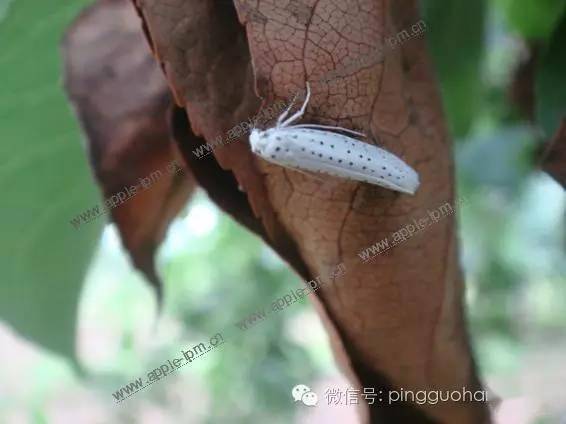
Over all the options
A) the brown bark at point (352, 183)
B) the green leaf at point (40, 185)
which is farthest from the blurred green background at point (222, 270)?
the brown bark at point (352, 183)

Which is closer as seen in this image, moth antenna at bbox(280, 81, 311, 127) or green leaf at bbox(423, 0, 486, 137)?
moth antenna at bbox(280, 81, 311, 127)

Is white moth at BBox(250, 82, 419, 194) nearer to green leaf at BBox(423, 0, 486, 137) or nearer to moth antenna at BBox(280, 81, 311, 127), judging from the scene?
moth antenna at BBox(280, 81, 311, 127)

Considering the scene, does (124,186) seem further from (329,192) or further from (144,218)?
(329,192)

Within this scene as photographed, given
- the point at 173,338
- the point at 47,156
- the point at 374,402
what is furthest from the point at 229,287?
the point at 374,402

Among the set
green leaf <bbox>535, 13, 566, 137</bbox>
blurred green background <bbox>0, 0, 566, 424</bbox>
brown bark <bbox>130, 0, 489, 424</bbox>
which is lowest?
blurred green background <bbox>0, 0, 566, 424</bbox>

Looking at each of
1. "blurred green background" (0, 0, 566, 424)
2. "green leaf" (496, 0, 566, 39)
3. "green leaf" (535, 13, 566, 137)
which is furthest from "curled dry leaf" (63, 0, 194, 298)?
→ "green leaf" (496, 0, 566, 39)

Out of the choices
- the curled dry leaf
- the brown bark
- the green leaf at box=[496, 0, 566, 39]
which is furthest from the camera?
→ the green leaf at box=[496, 0, 566, 39]

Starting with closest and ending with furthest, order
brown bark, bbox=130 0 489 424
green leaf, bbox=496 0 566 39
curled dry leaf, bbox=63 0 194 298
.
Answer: brown bark, bbox=130 0 489 424, curled dry leaf, bbox=63 0 194 298, green leaf, bbox=496 0 566 39

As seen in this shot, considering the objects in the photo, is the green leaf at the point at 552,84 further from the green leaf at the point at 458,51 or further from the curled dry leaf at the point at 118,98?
the curled dry leaf at the point at 118,98
